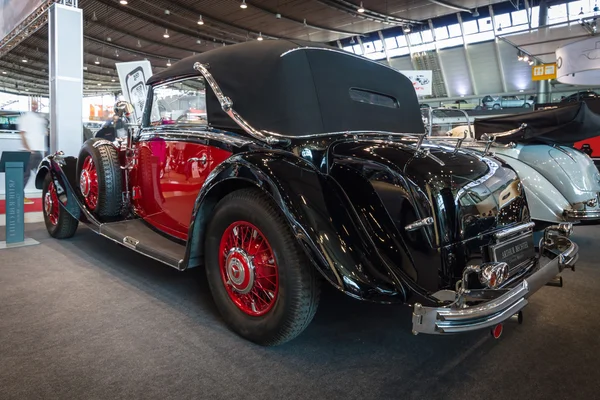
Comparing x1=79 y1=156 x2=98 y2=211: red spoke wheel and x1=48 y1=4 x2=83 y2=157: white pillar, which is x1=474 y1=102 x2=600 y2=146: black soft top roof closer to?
x1=79 y1=156 x2=98 y2=211: red spoke wheel

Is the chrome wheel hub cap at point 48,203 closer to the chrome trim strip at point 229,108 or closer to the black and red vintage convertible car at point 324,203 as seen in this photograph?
the black and red vintage convertible car at point 324,203

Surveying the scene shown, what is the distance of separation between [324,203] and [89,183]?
9.01ft

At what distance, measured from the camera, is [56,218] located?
4520 millimetres

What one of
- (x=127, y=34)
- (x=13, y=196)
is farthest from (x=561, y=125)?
(x=127, y=34)

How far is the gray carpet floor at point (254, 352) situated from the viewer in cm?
183

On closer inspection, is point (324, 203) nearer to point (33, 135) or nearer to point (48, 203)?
point (48, 203)

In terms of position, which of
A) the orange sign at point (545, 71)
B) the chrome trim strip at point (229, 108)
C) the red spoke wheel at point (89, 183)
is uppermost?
the orange sign at point (545, 71)

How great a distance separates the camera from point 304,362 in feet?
6.77

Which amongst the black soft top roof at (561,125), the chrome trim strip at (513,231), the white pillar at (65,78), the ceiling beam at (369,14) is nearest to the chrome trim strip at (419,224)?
the chrome trim strip at (513,231)

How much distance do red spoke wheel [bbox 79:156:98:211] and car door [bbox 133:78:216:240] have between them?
1.43 feet

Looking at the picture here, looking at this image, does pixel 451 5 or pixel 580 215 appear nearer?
pixel 580 215

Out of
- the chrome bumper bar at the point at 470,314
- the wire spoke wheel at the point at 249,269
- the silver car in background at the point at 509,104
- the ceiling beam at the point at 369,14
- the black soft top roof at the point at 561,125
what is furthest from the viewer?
the silver car in background at the point at 509,104

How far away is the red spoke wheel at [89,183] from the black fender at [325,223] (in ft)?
6.73

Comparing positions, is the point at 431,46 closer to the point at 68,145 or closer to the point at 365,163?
the point at 68,145
